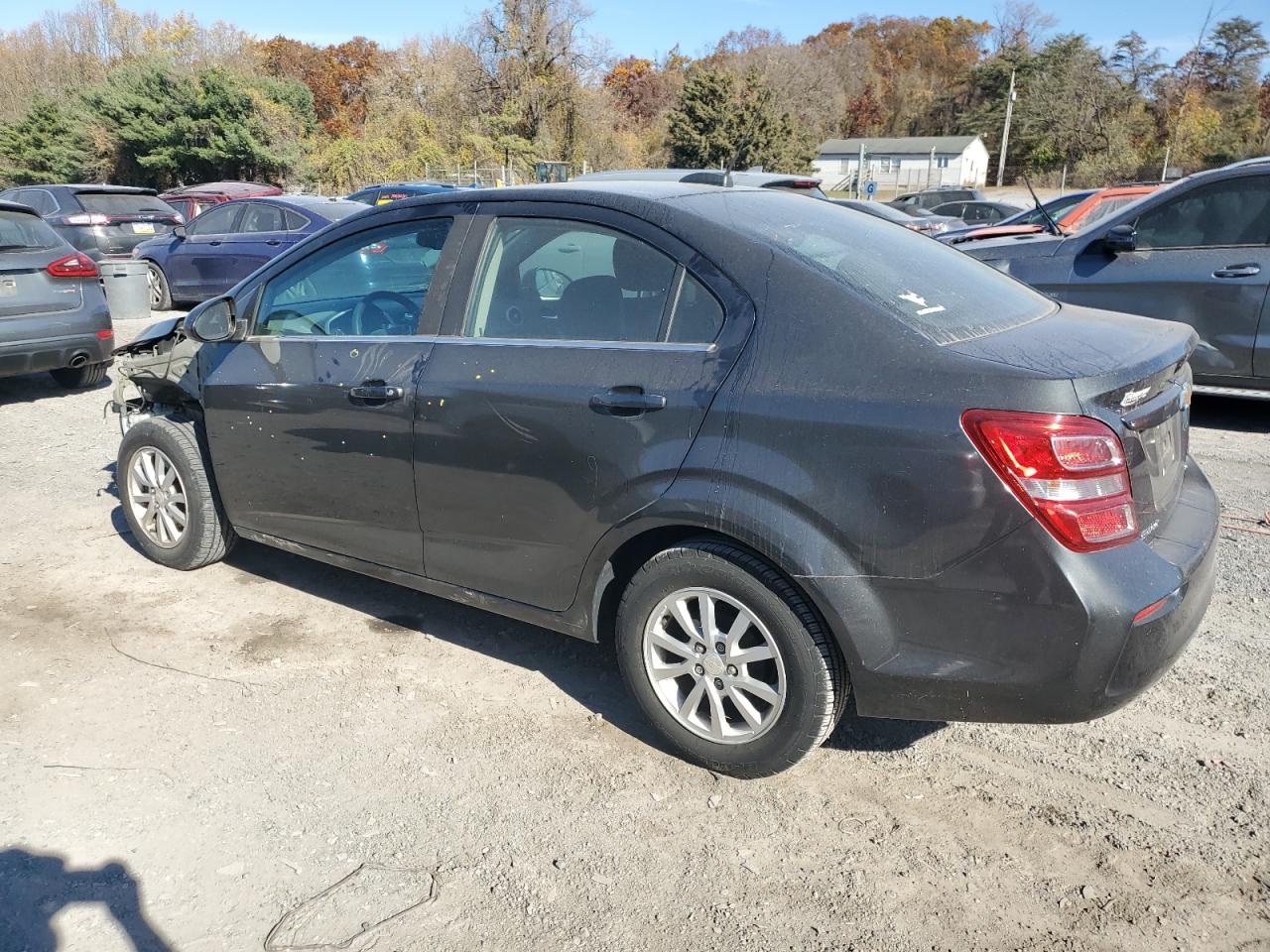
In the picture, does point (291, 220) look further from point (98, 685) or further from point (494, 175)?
point (494, 175)

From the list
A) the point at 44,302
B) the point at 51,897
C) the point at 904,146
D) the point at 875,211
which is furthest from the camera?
the point at 904,146

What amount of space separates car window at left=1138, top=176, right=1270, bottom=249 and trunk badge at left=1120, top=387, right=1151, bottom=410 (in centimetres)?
491

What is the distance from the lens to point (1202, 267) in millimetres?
6676

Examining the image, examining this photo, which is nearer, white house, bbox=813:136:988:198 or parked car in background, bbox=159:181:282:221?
parked car in background, bbox=159:181:282:221

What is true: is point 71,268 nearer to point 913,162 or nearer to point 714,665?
point 714,665

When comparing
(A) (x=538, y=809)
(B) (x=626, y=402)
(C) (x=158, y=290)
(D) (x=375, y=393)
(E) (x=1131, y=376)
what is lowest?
(C) (x=158, y=290)

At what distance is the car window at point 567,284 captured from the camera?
3098 mm

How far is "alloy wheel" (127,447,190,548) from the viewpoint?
4.65m

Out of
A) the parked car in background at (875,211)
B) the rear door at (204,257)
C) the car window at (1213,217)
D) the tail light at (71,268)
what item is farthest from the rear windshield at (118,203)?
the car window at (1213,217)

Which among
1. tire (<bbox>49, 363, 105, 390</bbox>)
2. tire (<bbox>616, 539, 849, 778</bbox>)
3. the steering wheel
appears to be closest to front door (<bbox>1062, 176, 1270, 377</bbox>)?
tire (<bbox>616, 539, 849, 778</bbox>)

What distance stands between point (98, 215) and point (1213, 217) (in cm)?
1442

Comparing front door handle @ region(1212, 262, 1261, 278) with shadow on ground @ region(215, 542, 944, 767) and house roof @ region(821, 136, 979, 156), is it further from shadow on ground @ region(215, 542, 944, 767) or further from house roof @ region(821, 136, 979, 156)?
house roof @ region(821, 136, 979, 156)

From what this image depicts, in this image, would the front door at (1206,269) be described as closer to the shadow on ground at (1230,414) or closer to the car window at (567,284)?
the shadow on ground at (1230,414)

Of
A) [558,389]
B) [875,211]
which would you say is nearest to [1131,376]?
[558,389]
